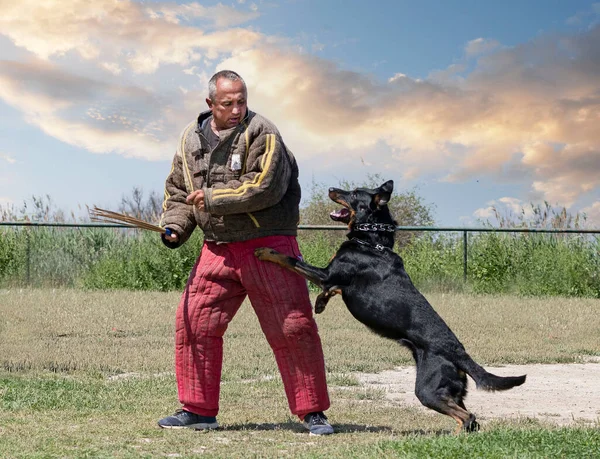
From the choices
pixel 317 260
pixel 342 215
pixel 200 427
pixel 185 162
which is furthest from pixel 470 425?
pixel 317 260

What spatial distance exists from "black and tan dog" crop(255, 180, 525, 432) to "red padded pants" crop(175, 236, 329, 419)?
5.1 inches

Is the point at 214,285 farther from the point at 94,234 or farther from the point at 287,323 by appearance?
the point at 94,234

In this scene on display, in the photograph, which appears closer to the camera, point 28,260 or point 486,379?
point 486,379

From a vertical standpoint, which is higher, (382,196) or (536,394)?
(382,196)

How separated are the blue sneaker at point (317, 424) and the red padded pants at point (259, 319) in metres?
0.05

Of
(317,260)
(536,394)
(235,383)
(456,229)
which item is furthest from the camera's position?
(456,229)

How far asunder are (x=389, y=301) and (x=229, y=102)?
1.58 m

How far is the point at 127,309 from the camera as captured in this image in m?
12.7

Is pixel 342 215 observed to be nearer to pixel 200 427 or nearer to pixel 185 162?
pixel 185 162

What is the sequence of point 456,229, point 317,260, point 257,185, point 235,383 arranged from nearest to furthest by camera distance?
point 257,185 < point 235,383 < point 317,260 < point 456,229

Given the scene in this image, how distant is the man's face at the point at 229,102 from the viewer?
5023mm

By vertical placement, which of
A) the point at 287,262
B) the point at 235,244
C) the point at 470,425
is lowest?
the point at 470,425

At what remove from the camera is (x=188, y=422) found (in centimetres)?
548

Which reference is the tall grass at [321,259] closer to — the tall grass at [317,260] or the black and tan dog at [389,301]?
the tall grass at [317,260]
